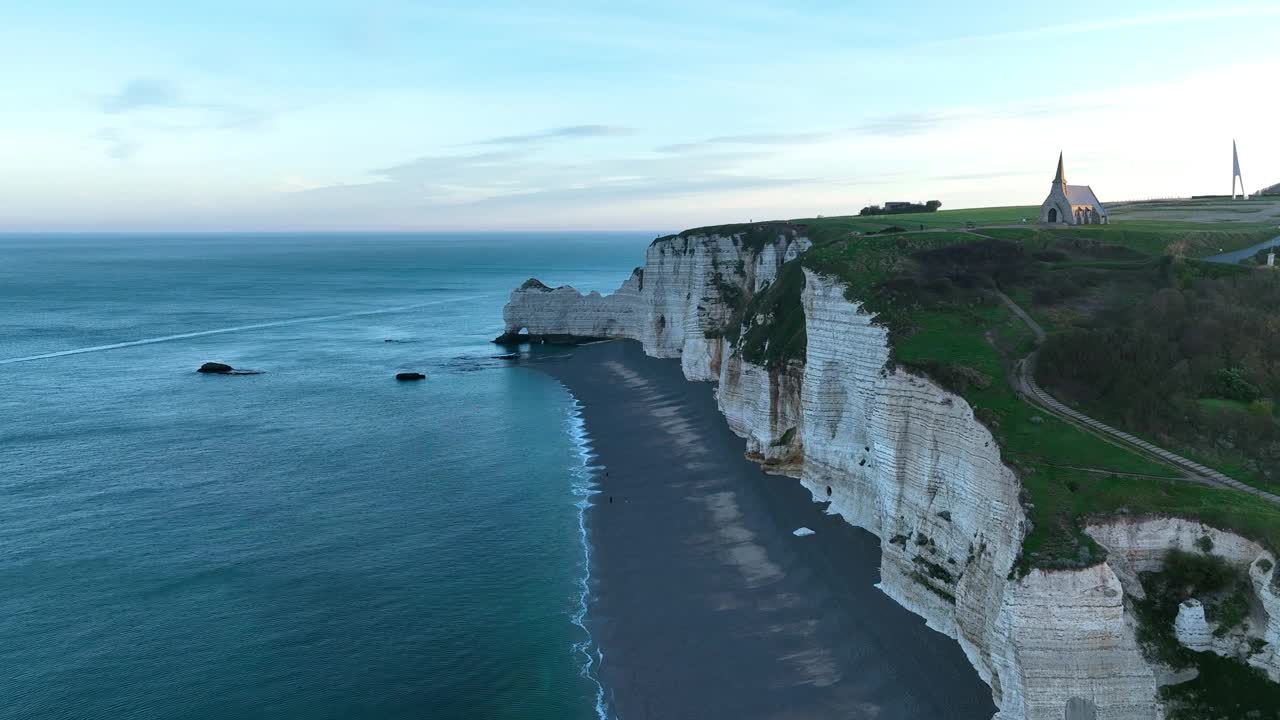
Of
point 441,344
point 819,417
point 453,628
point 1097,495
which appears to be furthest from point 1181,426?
point 441,344

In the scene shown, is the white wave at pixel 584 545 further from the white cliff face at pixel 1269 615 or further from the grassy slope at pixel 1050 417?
the white cliff face at pixel 1269 615

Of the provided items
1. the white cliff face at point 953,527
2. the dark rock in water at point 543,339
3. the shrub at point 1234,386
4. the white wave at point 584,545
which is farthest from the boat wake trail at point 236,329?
the shrub at point 1234,386

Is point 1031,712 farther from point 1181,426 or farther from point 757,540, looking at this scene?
point 757,540

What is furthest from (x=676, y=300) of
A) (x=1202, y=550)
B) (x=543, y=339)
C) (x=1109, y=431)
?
(x=1202, y=550)

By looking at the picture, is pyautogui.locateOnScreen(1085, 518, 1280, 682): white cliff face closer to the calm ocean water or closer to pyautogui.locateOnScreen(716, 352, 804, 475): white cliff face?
the calm ocean water

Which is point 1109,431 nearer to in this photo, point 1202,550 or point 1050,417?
point 1050,417

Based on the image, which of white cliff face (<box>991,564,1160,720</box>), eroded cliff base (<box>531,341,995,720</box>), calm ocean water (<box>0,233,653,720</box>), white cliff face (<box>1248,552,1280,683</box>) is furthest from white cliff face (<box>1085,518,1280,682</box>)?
calm ocean water (<box>0,233,653,720</box>)

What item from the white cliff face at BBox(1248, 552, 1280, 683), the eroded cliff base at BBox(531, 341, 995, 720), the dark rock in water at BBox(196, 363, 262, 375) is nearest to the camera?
the white cliff face at BBox(1248, 552, 1280, 683)
